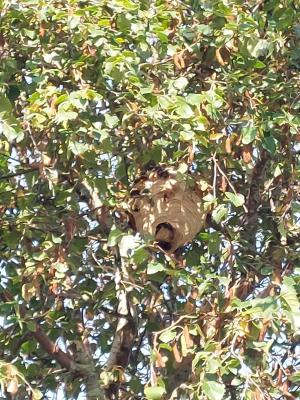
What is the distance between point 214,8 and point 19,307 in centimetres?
147

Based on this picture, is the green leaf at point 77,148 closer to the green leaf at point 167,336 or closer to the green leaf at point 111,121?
the green leaf at point 111,121

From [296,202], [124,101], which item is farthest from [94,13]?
[296,202]

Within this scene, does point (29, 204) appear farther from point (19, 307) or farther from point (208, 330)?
point (208, 330)

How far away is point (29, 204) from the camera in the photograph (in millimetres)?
4695

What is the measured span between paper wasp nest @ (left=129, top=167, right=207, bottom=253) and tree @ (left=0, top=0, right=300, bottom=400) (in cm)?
6

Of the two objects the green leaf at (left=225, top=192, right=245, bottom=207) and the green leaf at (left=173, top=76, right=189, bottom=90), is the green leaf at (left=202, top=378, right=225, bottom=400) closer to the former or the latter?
the green leaf at (left=225, top=192, right=245, bottom=207)

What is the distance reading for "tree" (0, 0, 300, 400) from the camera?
4.33m

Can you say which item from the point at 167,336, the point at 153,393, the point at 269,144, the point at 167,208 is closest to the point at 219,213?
the point at 167,208

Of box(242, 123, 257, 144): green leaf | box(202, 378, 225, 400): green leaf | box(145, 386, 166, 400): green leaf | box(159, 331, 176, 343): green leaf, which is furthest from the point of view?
box(242, 123, 257, 144): green leaf

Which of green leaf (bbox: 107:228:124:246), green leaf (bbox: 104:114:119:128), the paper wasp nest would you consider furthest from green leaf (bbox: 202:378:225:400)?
green leaf (bbox: 104:114:119:128)

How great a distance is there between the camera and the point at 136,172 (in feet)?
15.6

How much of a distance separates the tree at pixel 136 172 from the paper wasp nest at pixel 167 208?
0.20 feet

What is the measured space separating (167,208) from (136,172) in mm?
319

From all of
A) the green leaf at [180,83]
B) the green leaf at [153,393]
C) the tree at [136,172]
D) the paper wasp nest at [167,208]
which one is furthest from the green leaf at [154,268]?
the green leaf at [180,83]
